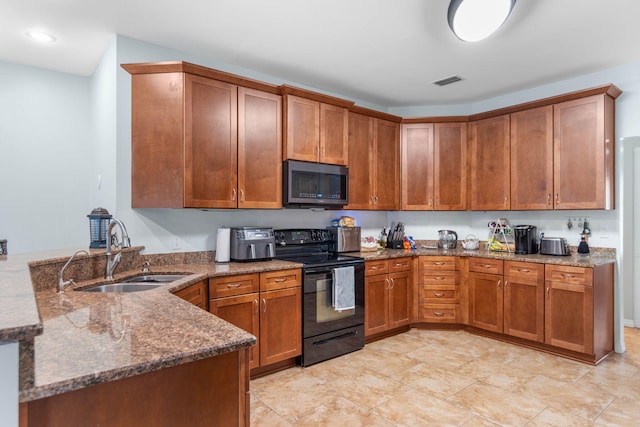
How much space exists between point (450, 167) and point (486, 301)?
161cm

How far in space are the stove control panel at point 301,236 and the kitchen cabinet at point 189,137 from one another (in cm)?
63

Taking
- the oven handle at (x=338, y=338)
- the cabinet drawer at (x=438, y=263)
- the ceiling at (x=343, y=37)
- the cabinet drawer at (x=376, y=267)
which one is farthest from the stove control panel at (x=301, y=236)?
the ceiling at (x=343, y=37)

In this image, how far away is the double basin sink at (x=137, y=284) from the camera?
2.28 meters

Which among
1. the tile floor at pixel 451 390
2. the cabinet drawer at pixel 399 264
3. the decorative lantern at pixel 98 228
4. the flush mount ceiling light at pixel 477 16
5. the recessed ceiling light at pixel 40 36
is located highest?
the recessed ceiling light at pixel 40 36

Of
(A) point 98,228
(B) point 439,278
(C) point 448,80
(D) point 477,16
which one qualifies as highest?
(C) point 448,80

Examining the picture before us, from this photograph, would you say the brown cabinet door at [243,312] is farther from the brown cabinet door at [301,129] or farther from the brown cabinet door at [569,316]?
the brown cabinet door at [569,316]

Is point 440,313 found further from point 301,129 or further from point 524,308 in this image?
point 301,129

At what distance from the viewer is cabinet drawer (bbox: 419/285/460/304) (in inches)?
161

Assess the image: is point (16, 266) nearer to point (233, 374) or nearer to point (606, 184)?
point (233, 374)

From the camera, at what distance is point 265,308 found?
9.59ft

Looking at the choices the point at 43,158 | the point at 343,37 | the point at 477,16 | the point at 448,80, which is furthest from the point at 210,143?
the point at 448,80

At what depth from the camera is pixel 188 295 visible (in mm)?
2389

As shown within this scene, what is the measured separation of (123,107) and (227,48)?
3.27 ft

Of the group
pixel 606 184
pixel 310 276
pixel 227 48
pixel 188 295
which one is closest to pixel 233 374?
pixel 188 295
